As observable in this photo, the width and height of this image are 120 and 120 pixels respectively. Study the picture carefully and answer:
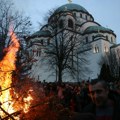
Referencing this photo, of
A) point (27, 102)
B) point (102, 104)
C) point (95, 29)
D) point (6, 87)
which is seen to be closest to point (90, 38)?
point (95, 29)

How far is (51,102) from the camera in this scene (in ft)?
30.6

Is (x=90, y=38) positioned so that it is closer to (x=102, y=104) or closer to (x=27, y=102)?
(x=27, y=102)

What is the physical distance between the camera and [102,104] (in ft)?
11.5

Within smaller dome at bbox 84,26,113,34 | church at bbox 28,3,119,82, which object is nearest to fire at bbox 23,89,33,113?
church at bbox 28,3,119,82

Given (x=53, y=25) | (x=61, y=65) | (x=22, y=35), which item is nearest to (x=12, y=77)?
(x=22, y=35)

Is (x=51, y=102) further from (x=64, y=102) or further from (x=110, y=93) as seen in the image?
(x=110, y=93)

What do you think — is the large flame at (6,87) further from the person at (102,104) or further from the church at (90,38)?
the church at (90,38)

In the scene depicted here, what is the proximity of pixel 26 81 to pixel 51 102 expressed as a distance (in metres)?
1.06

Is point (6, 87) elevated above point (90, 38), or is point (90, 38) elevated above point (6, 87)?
point (90, 38)

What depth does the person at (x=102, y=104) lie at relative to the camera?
3.48 meters

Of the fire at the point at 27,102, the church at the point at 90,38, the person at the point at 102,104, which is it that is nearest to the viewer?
the person at the point at 102,104

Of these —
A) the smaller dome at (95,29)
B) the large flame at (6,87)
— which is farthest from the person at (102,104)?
the smaller dome at (95,29)

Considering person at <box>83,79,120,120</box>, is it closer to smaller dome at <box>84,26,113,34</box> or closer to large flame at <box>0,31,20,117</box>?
large flame at <box>0,31,20,117</box>

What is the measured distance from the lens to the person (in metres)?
3.48
